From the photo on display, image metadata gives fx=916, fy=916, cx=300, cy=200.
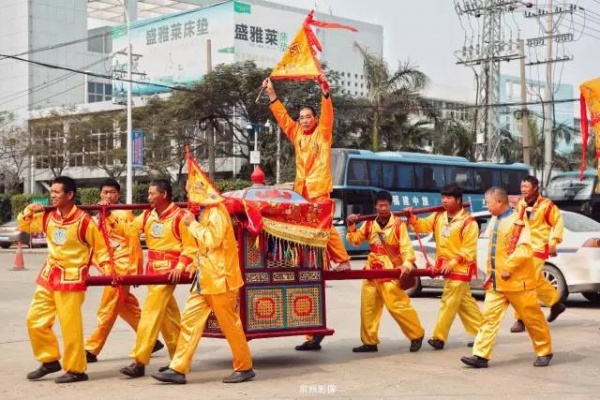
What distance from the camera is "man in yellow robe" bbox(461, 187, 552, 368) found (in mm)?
7641

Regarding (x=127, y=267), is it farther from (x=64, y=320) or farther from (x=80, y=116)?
(x=80, y=116)

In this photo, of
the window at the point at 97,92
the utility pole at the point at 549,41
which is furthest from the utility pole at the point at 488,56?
the window at the point at 97,92

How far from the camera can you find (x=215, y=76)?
37531 mm

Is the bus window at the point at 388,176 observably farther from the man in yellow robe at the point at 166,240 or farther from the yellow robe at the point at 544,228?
the man in yellow robe at the point at 166,240

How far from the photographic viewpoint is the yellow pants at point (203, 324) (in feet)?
22.8

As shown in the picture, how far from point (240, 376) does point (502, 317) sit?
2276 mm

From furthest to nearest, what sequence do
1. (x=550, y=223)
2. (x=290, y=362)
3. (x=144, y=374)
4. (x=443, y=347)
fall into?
(x=550, y=223), (x=443, y=347), (x=290, y=362), (x=144, y=374)

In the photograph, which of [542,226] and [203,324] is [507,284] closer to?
[203,324]

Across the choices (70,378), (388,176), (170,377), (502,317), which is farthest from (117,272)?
(388,176)

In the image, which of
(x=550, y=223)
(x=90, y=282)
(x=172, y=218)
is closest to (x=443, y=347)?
(x=550, y=223)

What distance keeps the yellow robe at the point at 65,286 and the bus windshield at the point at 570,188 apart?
76.7ft

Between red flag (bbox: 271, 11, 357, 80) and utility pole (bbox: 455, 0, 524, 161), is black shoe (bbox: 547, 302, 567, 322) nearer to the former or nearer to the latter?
red flag (bbox: 271, 11, 357, 80)

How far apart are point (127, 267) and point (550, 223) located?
4756 millimetres

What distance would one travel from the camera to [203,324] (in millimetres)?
7074
